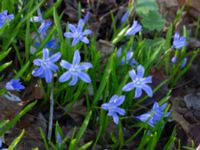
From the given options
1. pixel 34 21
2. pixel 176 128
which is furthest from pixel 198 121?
pixel 34 21

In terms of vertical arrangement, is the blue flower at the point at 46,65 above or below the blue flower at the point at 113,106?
above

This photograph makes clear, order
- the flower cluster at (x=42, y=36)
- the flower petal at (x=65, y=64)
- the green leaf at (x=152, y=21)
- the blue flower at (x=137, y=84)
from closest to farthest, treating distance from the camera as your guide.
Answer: the flower petal at (x=65, y=64) → the blue flower at (x=137, y=84) → the flower cluster at (x=42, y=36) → the green leaf at (x=152, y=21)

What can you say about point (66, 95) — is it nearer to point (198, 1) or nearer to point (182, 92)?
point (182, 92)

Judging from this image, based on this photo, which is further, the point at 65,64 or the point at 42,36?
the point at 42,36

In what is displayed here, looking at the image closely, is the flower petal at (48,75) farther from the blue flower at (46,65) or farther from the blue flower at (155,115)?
the blue flower at (155,115)

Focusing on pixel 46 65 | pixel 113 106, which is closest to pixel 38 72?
pixel 46 65

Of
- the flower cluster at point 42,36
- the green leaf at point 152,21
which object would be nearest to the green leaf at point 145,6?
the green leaf at point 152,21

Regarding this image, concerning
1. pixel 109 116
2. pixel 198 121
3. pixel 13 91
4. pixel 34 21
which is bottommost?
pixel 198 121

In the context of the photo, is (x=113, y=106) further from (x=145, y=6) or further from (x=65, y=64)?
(x=145, y=6)

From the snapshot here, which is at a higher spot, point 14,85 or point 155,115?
point 14,85
